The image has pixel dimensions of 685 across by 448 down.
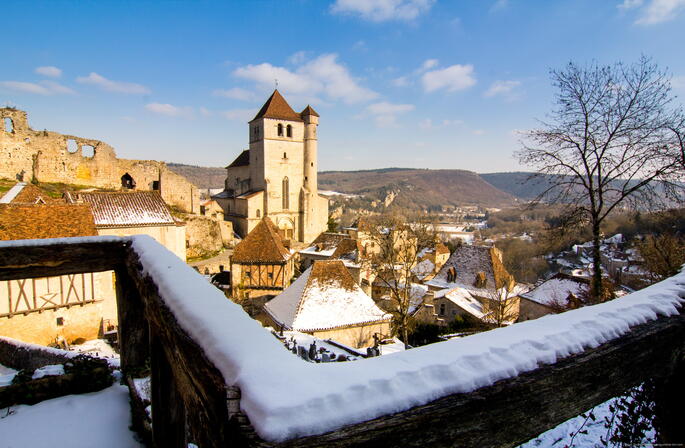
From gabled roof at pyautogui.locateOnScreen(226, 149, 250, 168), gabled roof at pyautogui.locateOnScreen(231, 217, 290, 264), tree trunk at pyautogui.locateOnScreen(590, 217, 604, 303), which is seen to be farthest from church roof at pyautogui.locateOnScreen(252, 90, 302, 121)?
tree trunk at pyautogui.locateOnScreen(590, 217, 604, 303)

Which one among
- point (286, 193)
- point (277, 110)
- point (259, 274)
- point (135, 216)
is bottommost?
point (259, 274)

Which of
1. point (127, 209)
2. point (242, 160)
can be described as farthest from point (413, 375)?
point (242, 160)

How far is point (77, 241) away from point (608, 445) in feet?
16.4

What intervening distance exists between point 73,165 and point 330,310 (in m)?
28.6

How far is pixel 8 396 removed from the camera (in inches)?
122

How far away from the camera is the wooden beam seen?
3094mm

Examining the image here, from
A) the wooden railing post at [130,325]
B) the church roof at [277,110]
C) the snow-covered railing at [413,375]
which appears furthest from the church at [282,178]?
the snow-covered railing at [413,375]

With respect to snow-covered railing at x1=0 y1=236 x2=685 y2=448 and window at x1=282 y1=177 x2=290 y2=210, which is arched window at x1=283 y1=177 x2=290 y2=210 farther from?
snow-covered railing at x1=0 y1=236 x2=685 y2=448

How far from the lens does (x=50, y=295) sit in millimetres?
11578

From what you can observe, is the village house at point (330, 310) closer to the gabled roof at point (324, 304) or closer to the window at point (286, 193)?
the gabled roof at point (324, 304)

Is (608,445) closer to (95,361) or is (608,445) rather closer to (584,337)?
(584,337)

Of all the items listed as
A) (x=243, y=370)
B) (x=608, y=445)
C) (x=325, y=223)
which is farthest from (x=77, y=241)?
(x=325, y=223)

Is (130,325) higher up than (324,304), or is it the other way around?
(130,325)

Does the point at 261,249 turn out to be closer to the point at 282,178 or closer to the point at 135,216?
the point at 135,216
